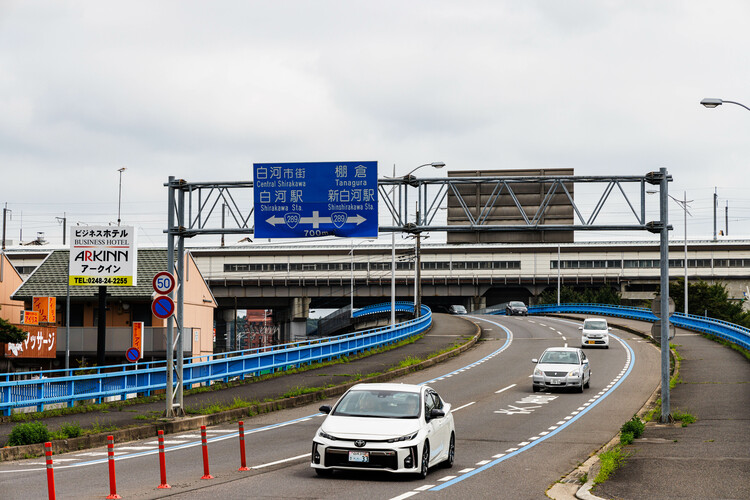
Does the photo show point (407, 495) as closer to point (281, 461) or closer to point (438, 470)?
point (438, 470)

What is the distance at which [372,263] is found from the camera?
11162 centimetres

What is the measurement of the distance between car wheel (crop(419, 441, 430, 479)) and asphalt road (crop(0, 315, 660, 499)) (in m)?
0.15

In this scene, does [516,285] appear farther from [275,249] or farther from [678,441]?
[678,441]

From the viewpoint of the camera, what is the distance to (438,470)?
50.2ft

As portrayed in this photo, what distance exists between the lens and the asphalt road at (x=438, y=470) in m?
12.8

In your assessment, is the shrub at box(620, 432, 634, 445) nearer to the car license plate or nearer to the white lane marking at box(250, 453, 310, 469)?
the white lane marking at box(250, 453, 310, 469)

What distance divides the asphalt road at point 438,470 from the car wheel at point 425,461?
0.49 feet

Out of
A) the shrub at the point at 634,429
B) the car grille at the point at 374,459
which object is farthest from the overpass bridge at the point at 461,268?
the car grille at the point at 374,459

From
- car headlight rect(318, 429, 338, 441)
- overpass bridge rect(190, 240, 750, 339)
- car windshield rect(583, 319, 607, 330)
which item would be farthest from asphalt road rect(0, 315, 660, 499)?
overpass bridge rect(190, 240, 750, 339)

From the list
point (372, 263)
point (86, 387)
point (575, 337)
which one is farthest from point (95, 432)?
point (372, 263)

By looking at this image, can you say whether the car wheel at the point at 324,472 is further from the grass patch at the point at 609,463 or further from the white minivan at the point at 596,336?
the white minivan at the point at 596,336

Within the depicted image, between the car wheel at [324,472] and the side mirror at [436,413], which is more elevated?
the side mirror at [436,413]

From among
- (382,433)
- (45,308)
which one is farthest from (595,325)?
(382,433)

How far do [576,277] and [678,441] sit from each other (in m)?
95.5
